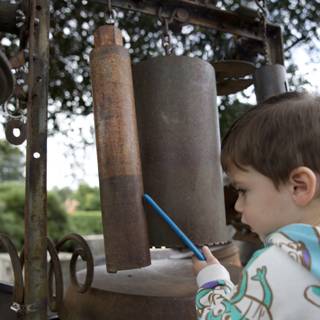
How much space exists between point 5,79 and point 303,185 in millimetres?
601

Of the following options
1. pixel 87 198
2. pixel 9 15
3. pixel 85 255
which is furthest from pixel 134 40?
pixel 87 198

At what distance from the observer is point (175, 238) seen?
98 cm

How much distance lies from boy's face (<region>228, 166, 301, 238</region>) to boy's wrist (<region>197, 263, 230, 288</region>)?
119mm

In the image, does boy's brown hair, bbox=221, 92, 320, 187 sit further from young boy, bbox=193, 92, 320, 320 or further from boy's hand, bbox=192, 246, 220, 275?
boy's hand, bbox=192, 246, 220, 275

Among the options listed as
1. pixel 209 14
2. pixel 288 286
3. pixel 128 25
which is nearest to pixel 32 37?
pixel 209 14

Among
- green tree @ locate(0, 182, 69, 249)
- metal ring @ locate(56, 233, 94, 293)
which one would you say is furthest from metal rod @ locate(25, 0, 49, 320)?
green tree @ locate(0, 182, 69, 249)

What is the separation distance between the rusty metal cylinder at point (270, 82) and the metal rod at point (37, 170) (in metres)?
0.66

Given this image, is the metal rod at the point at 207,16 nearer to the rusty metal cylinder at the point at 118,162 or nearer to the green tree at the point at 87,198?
the rusty metal cylinder at the point at 118,162

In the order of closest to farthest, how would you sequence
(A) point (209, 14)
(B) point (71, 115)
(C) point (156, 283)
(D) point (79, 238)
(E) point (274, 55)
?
(D) point (79, 238)
(C) point (156, 283)
(A) point (209, 14)
(E) point (274, 55)
(B) point (71, 115)

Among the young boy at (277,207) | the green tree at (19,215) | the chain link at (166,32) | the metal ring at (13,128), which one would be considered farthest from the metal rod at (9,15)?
the green tree at (19,215)

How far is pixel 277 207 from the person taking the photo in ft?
2.21

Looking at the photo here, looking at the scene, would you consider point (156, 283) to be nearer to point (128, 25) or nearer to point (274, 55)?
point (274, 55)

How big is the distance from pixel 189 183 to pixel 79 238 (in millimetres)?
294

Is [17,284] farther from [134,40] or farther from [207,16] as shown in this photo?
[134,40]
